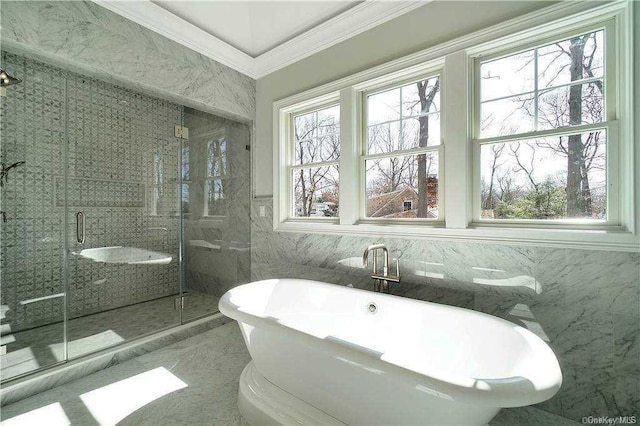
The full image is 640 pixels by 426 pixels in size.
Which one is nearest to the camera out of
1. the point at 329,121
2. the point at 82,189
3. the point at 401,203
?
the point at 401,203

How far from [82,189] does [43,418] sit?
67.5 inches

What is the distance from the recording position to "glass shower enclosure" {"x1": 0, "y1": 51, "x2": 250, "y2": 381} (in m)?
2.12

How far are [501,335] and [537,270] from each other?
1.69 feet

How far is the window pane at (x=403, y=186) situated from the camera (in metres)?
2.03

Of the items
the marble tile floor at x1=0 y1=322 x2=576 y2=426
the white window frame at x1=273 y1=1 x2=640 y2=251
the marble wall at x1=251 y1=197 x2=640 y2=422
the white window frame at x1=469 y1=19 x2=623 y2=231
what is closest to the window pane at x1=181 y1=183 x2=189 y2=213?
the white window frame at x1=273 y1=1 x2=640 y2=251

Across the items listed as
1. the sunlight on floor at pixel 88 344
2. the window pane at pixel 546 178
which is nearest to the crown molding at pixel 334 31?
the window pane at pixel 546 178

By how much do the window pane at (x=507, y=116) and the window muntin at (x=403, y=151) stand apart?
29cm

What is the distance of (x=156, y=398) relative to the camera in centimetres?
163

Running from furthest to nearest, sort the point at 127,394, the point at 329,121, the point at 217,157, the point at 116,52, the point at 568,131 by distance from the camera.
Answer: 1. the point at 217,157
2. the point at 329,121
3. the point at 116,52
4. the point at 127,394
5. the point at 568,131

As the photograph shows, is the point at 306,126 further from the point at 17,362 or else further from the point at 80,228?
the point at 17,362

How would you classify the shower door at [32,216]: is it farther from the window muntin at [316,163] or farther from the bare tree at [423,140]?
the bare tree at [423,140]

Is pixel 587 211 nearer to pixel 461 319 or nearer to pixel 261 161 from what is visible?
pixel 461 319

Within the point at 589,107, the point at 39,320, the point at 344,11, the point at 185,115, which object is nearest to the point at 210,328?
the point at 39,320

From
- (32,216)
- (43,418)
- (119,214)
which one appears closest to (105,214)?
(119,214)
